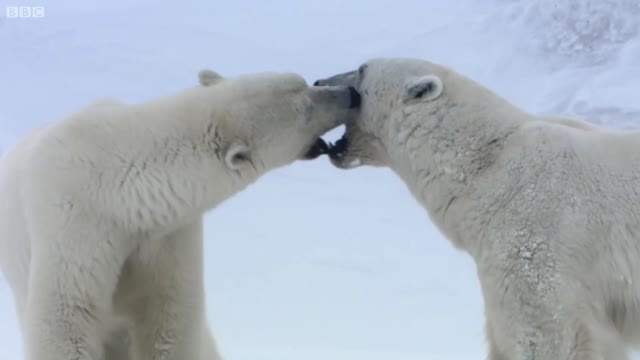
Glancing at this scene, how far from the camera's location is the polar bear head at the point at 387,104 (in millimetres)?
3795

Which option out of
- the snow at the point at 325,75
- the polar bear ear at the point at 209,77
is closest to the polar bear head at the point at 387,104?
the polar bear ear at the point at 209,77

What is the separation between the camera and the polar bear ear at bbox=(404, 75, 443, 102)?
3.77 meters

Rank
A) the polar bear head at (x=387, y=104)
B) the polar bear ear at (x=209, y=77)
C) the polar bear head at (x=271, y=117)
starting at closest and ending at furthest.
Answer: the polar bear head at (x=271, y=117), the polar bear head at (x=387, y=104), the polar bear ear at (x=209, y=77)

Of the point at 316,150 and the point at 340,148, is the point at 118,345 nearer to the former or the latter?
the point at 316,150

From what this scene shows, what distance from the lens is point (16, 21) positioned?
15859 mm

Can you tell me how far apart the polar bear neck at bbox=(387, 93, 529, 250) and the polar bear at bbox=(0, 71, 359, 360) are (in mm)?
331

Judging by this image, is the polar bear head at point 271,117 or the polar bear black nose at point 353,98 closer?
the polar bear head at point 271,117

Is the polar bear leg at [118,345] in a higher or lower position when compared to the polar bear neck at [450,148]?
lower

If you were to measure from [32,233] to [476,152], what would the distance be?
58.5 inches

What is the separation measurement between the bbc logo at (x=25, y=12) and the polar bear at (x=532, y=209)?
1328cm

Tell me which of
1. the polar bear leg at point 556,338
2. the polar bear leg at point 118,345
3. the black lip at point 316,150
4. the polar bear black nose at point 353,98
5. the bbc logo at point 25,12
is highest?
the polar bear black nose at point 353,98

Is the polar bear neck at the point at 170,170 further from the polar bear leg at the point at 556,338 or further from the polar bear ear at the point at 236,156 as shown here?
the polar bear leg at the point at 556,338

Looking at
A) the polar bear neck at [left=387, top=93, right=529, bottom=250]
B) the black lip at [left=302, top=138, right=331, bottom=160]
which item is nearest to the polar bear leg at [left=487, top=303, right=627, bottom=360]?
the polar bear neck at [left=387, top=93, right=529, bottom=250]

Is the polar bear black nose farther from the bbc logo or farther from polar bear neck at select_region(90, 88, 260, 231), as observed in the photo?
the bbc logo
